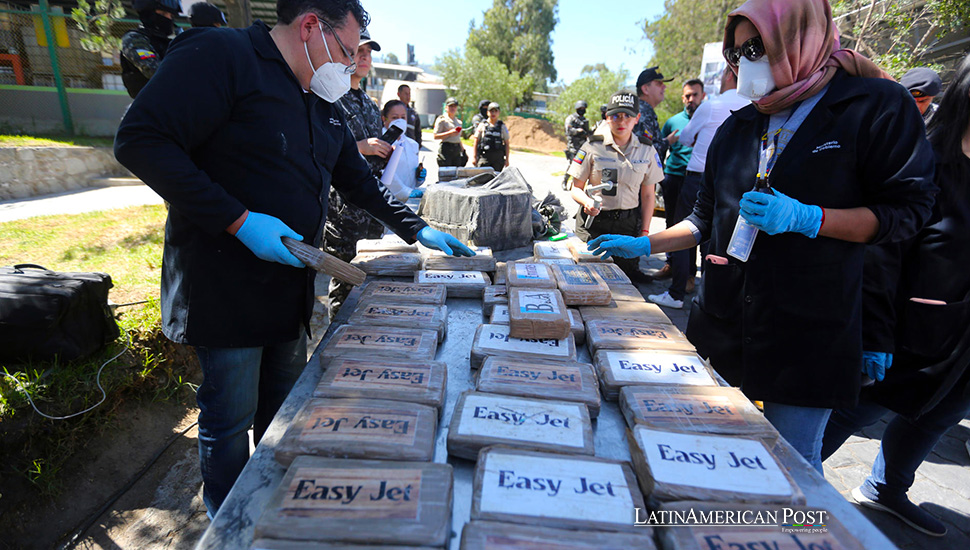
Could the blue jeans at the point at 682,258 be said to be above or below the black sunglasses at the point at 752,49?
below

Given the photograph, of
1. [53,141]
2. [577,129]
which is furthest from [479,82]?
[53,141]

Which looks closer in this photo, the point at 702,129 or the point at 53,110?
the point at 702,129

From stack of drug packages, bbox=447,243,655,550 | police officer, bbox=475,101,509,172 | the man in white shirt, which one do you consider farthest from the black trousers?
police officer, bbox=475,101,509,172

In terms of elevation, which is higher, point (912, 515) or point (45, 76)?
point (45, 76)

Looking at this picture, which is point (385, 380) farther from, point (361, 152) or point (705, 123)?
point (705, 123)

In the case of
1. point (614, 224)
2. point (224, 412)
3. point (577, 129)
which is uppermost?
point (577, 129)

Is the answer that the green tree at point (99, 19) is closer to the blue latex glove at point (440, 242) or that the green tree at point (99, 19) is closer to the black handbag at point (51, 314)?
the black handbag at point (51, 314)

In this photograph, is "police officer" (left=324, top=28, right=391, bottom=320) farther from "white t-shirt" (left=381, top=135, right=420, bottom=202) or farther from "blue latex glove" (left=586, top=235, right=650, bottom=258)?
"blue latex glove" (left=586, top=235, right=650, bottom=258)

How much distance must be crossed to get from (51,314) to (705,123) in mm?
4764

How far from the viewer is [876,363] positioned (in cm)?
182

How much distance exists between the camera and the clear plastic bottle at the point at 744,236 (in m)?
1.57

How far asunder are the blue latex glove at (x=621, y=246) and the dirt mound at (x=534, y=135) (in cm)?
2327

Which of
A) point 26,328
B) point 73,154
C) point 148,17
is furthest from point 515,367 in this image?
point 73,154

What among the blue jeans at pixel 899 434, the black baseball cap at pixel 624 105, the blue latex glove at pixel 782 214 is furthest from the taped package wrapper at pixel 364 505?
the black baseball cap at pixel 624 105
